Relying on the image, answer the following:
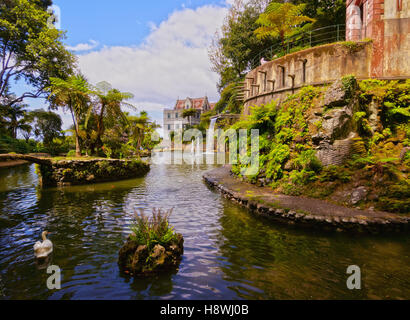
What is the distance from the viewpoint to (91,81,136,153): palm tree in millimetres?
18016

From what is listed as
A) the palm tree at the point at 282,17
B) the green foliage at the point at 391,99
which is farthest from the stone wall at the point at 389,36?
the palm tree at the point at 282,17

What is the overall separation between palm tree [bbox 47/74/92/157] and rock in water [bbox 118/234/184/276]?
14314mm

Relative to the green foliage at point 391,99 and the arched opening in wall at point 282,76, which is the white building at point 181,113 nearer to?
the arched opening in wall at point 282,76

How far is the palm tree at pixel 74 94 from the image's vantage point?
16.2 meters

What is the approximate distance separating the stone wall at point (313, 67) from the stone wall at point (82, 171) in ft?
38.2

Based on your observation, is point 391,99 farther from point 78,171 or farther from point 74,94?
point 74,94

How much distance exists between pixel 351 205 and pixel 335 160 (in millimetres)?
2048

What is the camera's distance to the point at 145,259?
15.9ft

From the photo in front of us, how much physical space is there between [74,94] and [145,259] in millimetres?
15616

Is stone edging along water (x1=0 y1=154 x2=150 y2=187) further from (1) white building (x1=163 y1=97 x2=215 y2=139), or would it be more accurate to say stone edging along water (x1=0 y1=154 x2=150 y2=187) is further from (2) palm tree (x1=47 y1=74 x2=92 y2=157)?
(1) white building (x1=163 y1=97 x2=215 y2=139)

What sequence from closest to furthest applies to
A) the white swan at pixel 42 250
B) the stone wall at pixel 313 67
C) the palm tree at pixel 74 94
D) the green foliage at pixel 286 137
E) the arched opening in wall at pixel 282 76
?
1. the white swan at pixel 42 250
2. the green foliage at pixel 286 137
3. the stone wall at pixel 313 67
4. the arched opening in wall at pixel 282 76
5. the palm tree at pixel 74 94

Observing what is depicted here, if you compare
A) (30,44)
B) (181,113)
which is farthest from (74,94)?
(181,113)

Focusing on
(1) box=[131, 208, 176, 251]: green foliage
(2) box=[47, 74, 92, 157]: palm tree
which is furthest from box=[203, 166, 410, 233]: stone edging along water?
(2) box=[47, 74, 92, 157]: palm tree

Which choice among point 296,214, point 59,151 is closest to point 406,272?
point 296,214
